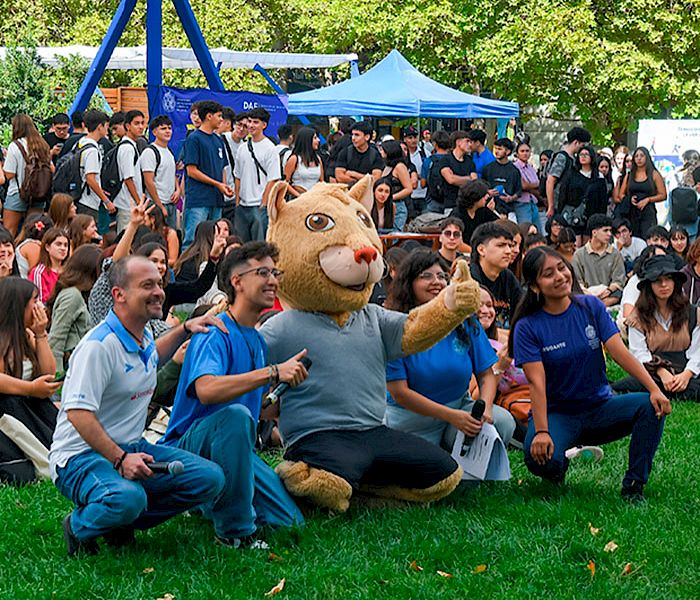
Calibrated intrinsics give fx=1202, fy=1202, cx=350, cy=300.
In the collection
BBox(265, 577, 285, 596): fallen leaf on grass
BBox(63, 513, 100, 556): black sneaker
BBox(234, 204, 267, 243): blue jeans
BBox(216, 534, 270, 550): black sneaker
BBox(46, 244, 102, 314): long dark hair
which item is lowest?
BBox(234, 204, 267, 243): blue jeans

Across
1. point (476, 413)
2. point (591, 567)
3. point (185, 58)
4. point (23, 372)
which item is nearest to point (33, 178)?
point (23, 372)

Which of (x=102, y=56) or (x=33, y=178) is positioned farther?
(x=102, y=56)

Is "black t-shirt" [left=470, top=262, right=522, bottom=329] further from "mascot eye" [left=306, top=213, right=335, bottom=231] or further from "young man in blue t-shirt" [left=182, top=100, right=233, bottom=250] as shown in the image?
"young man in blue t-shirt" [left=182, top=100, right=233, bottom=250]

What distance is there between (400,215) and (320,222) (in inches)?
344

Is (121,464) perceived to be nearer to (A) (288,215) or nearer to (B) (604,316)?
(A) (288,215)

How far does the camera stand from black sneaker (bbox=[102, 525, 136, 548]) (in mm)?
5469

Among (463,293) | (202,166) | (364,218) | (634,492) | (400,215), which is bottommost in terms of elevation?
(400,215)

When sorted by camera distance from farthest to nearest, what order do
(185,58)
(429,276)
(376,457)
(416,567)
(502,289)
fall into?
(185,58), (502,289), (429,276), (376,457), (416,567)

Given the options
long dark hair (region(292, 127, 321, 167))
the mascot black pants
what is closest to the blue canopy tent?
long dark hair (region(292, 127, 321, 167))

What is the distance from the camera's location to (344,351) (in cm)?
613

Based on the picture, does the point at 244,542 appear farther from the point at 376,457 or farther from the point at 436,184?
the point at 436,184

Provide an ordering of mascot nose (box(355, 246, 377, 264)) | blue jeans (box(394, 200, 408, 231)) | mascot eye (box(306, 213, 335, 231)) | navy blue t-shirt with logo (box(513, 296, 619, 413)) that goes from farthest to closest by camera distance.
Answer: blue jeans (box(394, 200, 408, 231)), navy blue t-shirt with logo (box(513, 296, 619, 413)), mascot eye (box(306, 213, 335, 231)), mascot nose (box(355, 246, 377, 264))

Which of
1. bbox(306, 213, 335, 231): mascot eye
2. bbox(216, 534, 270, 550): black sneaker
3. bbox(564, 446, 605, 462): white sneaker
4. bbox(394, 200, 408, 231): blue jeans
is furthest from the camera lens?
bbox(394, 200, 408, 231): blue jeans

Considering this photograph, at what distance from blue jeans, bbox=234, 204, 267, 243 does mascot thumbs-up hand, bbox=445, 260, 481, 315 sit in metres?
7.45
